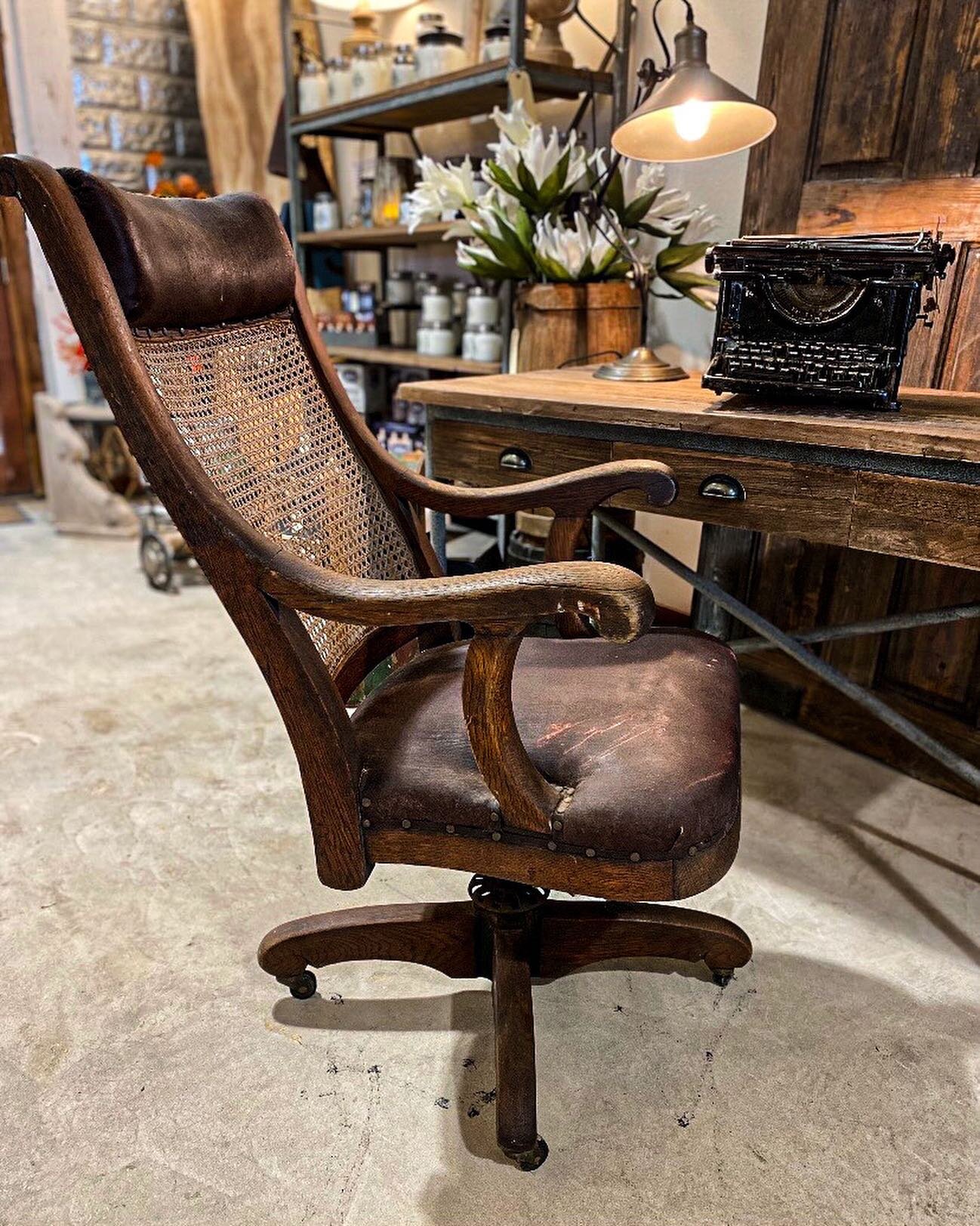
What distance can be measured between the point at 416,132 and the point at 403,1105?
305cm

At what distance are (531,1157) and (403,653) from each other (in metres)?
0.68

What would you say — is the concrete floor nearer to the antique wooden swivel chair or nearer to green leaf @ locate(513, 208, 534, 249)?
the antique wooden swivel chair

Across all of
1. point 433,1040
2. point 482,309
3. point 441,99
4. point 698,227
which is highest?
point 441,99

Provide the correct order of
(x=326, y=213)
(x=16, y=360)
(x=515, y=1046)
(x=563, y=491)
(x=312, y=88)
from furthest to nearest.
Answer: (x=16, y=360) → (x=326, y=213) → (x=312, y=88) → (x=563, y=491) → (x=515, y=1046)

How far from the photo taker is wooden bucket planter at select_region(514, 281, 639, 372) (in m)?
1.99

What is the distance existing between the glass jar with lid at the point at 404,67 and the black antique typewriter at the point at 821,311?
5.89 ft

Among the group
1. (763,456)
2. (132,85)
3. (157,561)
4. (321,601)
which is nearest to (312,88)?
(132,85)

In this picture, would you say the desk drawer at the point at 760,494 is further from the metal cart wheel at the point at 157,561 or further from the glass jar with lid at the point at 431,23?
the metal cart wheel at the point at 157,561

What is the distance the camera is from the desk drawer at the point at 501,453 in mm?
1555

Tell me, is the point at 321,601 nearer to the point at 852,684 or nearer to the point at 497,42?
the point at 852,684

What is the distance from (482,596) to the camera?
81cm

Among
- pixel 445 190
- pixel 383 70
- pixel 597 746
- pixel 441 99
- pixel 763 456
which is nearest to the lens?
pixel 597 746

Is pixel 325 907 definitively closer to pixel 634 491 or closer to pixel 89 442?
pixel 634 491

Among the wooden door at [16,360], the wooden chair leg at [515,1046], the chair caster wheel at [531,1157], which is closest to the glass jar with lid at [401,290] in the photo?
the wooden door at [16,360]
